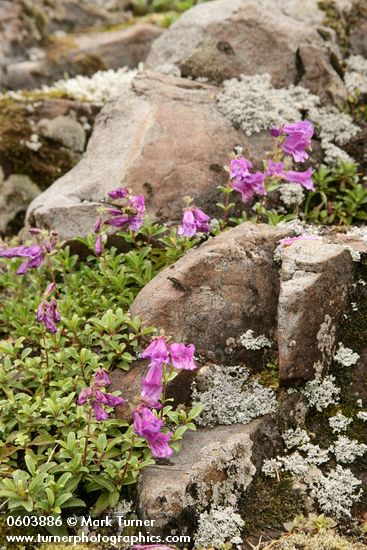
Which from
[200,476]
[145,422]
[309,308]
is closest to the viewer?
[145,422]

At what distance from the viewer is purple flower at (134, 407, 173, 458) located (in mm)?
3883

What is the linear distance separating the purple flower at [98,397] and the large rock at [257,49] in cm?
457

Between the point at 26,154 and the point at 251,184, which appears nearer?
the point at 251,184

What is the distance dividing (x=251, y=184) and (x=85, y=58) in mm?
6295

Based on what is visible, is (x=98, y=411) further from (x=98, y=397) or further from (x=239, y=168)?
(x=239, y=168)

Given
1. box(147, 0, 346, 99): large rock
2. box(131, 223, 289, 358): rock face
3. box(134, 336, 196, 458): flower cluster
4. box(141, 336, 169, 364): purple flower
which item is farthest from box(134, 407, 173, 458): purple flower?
box(147, 0, 346, 99): large rock

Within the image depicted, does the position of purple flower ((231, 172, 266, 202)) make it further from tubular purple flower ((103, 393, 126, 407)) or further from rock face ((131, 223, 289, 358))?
tubular purple flower ((103, 393, 126, 407))

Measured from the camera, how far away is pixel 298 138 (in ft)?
18.4

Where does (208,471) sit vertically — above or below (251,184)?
below

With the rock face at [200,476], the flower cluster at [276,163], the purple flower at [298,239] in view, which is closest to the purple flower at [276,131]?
the flower cluster at [276,163]

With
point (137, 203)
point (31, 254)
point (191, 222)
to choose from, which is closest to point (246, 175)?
point (191, 222)

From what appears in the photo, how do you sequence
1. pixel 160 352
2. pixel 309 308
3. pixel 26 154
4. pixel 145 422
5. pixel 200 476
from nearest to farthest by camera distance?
pixel 145 422
pixel 160 352
pixel 200 476
pixel 309 308
pixel 26 154

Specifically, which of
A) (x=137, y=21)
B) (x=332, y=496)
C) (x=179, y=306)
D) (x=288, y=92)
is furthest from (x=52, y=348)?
(x=137, y=21)

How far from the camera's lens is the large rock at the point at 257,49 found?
24.9 ft
